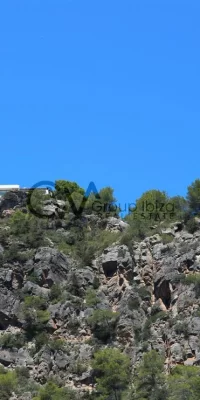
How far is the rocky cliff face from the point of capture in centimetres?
6481

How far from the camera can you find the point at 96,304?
70438 mm

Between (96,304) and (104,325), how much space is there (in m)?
3.10

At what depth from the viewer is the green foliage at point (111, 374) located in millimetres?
60062

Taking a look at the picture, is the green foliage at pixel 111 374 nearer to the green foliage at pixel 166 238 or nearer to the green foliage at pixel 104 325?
the green foliage at pixel 104 325

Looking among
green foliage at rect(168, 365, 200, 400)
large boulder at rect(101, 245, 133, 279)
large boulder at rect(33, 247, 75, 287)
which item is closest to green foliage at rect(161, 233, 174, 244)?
large boulder at rect(101, 245, 133, 279)

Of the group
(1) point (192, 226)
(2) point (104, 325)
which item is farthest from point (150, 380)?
(1) point (192, 226)

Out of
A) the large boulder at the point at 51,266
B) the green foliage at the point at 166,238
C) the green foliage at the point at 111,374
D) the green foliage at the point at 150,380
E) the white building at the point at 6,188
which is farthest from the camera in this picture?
the white building at the point at 6,188

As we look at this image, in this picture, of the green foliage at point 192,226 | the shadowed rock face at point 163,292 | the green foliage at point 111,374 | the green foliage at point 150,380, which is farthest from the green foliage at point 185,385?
the green foliage at point 192,226

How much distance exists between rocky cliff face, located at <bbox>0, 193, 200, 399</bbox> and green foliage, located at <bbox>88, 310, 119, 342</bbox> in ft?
0.23

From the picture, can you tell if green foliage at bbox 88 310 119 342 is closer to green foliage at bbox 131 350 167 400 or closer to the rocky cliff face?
the rocky cliff face

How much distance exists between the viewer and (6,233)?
264 feet

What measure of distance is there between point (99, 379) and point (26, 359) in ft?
22.8

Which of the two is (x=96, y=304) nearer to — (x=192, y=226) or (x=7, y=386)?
(x=192, y=226)

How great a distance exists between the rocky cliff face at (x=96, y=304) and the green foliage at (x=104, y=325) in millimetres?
70
